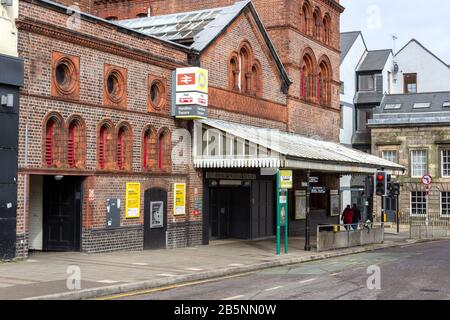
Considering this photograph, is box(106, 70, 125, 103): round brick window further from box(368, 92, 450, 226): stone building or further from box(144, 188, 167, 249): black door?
box(368, 92, 450, 226): stone building

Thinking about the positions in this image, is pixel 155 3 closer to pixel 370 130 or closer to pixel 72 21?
pixel 72 21

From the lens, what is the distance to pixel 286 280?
16531 millimetres

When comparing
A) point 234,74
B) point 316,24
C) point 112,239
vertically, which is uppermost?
point 316,24

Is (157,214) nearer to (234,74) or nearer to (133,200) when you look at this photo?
(133,200)

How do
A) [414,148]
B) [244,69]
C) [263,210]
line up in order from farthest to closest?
[414,148], [263,210], [244,69]

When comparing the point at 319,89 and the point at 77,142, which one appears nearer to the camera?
the point at 77,142

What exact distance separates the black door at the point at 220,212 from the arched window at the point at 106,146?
7.07 meters

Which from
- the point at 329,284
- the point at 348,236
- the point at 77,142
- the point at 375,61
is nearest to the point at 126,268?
the point at 77,142

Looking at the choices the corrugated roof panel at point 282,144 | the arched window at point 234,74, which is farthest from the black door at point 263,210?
the arched window at point 234,74

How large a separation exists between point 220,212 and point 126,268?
39.2 feet

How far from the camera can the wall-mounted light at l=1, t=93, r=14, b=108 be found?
58.5ft

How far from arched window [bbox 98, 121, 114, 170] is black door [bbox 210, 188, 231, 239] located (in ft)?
23.2

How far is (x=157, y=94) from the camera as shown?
24172 mm

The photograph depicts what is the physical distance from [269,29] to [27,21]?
53.6 feet
